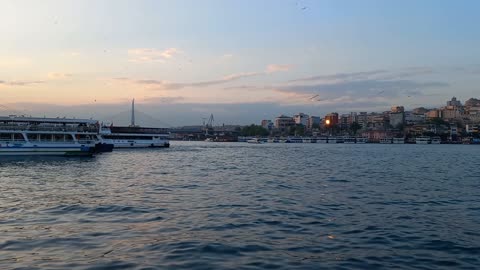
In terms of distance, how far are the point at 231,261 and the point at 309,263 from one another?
1.84 meters

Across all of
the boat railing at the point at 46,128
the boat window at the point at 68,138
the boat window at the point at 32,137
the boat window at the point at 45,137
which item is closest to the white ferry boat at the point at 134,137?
the boat railing at the point at 46,128

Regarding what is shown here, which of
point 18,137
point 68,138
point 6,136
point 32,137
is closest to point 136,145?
point 68,138

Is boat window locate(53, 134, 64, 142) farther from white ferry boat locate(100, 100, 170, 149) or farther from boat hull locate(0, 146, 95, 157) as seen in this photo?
white ferry boat locate(100, 100, 170, 149)

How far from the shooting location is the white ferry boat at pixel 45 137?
6066 centimetres

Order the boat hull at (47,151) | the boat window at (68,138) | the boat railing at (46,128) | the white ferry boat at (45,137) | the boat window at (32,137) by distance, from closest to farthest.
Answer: the boat hull at (47,151)
the white ferry boat at (45,137)
the boat railing at (46,128)
the boat window at (32,137)
the boat window at (68,138)

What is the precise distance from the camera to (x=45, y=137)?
64938 millimetres

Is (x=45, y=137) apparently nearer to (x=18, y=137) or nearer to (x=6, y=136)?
(x=18, y=137)

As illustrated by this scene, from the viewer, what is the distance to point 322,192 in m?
24.8

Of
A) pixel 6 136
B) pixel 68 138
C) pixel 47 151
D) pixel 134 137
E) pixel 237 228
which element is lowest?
pixel 237 228

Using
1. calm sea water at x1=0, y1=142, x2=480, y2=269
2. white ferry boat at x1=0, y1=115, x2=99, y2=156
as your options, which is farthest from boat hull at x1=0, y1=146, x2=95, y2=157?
calm sea water at x1=0, y1=142, x2=480, y2=269

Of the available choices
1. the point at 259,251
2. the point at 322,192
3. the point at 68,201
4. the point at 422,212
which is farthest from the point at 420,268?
the point at 68,201

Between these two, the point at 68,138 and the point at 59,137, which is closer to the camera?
the point at 59,137

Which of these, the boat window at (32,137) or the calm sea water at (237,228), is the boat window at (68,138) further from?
the calm sea water at (237,228)

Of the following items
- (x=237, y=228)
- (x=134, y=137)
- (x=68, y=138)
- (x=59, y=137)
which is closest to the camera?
(x=237, y=228)
